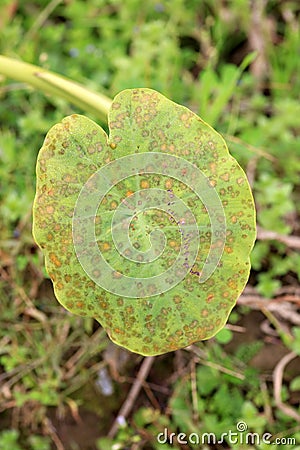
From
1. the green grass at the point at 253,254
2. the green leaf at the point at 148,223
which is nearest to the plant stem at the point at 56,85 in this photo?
the green leaf at the point at 148,223

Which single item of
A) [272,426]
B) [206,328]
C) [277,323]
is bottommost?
[272,426]

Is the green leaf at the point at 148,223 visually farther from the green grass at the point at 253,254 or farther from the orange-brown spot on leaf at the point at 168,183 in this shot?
the green grass at the point at 253,254

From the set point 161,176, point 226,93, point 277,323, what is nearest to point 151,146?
point 161,176

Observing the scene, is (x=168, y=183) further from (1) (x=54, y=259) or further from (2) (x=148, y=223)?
(1) (x=54, y=259)

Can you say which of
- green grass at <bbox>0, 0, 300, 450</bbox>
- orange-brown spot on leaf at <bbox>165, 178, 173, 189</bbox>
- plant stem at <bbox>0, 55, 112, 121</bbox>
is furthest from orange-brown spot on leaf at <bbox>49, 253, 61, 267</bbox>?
green grass at <bbox>0, 0, 300, 450</bbox>

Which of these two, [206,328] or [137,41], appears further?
[137,41]

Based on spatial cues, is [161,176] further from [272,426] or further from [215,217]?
[272,426]

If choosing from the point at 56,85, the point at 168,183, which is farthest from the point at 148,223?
the point at 56,85
